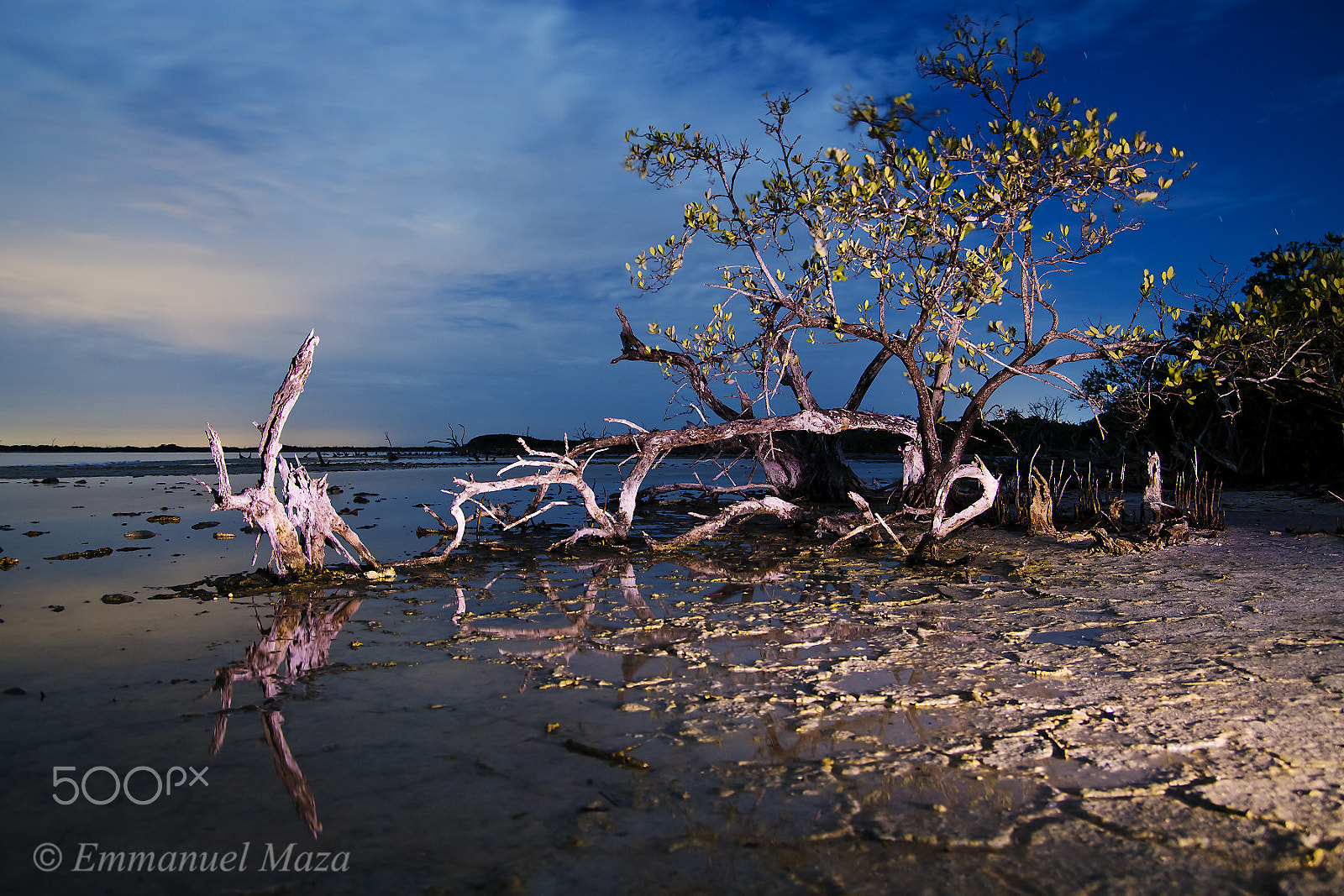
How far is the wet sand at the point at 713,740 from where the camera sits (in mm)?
2492

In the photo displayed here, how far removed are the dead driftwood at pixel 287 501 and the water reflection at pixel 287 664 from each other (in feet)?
3.54

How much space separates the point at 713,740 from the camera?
3.49 metres

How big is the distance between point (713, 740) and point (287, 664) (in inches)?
124

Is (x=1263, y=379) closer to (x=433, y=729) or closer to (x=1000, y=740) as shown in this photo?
(x=1000, y=740)

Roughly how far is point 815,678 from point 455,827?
2352 mm

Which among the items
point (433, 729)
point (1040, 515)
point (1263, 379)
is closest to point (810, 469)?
point (1040, 515)

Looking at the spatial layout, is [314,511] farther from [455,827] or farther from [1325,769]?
[1325,769]

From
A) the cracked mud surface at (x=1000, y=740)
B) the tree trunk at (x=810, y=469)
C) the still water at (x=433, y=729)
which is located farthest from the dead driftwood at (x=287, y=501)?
the tree trunk at (x=810, y=469)

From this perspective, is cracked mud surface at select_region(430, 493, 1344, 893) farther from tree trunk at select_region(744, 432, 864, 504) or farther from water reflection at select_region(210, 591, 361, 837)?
tree trunk at select_region(744, 432, 864, 504)

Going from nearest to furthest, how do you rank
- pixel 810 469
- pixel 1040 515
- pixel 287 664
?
pixel 287 664 → pixel 1040 515 → pixel 810 469

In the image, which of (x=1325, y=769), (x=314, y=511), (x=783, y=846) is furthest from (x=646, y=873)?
(x=314, y=511)

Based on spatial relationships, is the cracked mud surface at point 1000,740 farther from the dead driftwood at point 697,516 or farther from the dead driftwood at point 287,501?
the dead driftwood at point 287,501

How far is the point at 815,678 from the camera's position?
436cm

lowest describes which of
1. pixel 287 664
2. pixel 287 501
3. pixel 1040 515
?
pixel 287 664
